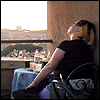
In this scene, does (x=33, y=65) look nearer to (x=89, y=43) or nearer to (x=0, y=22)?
(x=89, y=43)

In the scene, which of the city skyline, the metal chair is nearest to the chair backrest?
the metal chair

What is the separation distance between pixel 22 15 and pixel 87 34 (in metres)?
2.14

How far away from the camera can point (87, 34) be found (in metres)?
2.02

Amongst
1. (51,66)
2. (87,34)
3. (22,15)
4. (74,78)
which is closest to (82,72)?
(74,78)

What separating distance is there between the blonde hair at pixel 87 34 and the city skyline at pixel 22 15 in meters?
1.75

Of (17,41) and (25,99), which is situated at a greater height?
(17,41)

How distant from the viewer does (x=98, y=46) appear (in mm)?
2086

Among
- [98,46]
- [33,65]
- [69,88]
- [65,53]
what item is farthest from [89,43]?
[33,65]

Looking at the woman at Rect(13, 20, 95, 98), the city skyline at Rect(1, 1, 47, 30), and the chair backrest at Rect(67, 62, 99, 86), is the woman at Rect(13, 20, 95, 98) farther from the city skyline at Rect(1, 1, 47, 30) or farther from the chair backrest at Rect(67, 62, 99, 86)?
the city skyline at Rect(1, 1, 47, 30)

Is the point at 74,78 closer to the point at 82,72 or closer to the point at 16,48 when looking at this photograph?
the point at 82,72

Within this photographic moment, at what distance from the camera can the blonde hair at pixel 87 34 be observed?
201cm

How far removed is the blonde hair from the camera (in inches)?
79.1

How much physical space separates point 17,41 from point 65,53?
1.98 m

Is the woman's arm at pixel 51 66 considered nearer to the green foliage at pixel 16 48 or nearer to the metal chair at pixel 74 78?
the metal chair at pixel 74 78
